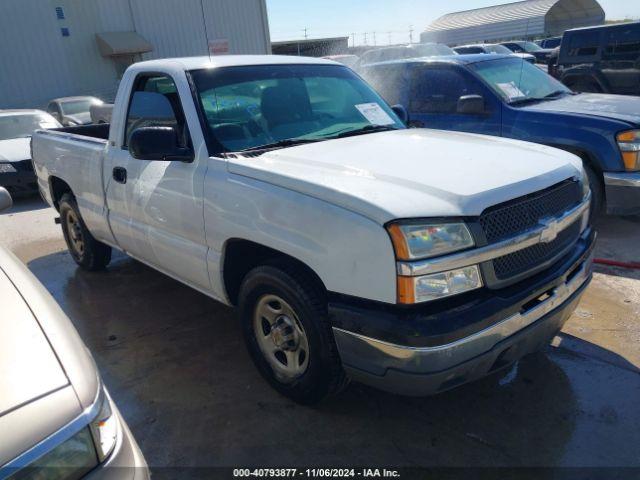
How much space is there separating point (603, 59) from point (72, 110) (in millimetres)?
12347

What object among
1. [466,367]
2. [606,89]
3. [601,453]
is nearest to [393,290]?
[466,367]

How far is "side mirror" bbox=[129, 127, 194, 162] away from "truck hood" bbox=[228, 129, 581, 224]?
421 mm

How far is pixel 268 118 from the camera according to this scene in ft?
10.7

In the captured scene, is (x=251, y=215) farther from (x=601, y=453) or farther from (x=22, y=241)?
(x=22, y=241)

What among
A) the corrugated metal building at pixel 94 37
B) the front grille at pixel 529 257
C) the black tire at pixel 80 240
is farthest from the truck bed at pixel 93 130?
the corrugated metal building at pixel 94 37

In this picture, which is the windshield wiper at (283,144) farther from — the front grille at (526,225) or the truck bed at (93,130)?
the truck bed at (93,130)

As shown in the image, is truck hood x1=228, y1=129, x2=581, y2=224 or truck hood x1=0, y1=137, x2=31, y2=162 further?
truck hood x1=0, y1=137, x2=31, y2=162

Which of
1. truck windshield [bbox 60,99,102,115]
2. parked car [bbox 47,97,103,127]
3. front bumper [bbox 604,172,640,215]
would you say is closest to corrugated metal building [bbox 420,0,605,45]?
truck windshield [bbox 60,99,102,115]

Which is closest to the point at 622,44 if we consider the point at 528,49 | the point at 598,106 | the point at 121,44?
the point at 598,106

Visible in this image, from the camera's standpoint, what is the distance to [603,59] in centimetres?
1004

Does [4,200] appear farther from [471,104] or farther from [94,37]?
[94,37]

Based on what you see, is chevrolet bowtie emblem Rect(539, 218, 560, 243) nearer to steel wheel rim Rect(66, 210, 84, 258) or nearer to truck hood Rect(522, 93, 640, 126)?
truck hood Rect(522, 93, 640, 126)

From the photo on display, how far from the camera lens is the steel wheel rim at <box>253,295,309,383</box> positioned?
268cm

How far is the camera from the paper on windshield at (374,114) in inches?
142
